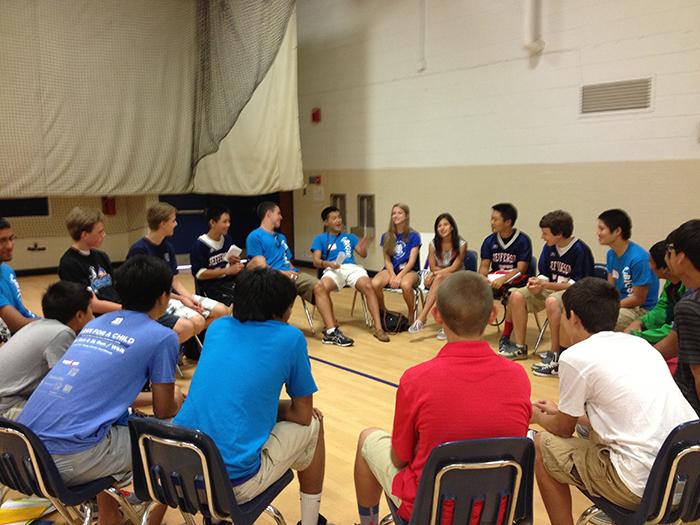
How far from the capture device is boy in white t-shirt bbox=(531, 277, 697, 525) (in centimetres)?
182

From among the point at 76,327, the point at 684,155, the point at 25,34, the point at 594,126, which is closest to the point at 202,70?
the point at 25,34

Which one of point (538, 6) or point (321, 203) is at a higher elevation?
point (538, 6)

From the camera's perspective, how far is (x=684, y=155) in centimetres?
535

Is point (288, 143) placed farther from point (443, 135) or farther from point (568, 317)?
point (568, 317)

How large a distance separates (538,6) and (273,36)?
3.49m

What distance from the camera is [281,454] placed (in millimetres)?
2012

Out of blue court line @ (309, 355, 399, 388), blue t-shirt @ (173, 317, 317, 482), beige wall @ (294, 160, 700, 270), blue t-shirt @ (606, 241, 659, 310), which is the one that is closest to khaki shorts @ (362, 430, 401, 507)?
blue t-shirt @ (173, 317, 317, 482)

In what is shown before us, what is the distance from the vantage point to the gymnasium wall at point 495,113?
5.45m

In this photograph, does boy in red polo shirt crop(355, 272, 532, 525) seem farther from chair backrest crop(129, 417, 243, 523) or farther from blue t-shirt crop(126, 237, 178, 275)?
blue t-shirt crop(126, 237, 178, 275)

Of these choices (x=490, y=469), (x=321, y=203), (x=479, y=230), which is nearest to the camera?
(x=490, y=469)

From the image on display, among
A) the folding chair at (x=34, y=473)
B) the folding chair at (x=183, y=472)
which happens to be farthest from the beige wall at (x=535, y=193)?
the folding chair at (x=34, y=473)

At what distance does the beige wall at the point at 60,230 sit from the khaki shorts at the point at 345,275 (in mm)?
5107

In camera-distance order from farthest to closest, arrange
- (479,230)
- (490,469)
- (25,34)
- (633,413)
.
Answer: (25,34) → (479,230) → (633,413) → (490,469)

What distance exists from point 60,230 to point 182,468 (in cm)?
869
